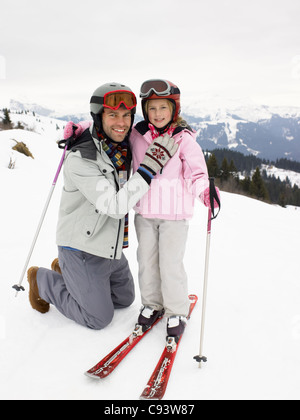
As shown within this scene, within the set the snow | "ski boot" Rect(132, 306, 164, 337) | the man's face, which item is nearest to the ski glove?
the man's face

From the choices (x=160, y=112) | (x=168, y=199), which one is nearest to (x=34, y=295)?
(x=168, y=199)

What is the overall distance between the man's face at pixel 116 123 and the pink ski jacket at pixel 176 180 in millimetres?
148

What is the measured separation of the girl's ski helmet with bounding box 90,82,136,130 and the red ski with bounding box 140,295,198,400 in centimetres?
220

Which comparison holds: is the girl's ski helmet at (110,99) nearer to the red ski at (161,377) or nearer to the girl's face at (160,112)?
the girl's face at (160,112)

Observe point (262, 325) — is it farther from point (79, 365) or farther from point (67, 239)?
point (67, 239)

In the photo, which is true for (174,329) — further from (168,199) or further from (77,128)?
(77,128)

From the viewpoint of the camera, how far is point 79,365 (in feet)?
8.35

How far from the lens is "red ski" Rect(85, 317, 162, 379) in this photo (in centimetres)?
239

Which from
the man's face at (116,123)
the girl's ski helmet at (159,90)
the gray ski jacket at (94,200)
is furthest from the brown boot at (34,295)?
the girl's ski helmet at (159,90)

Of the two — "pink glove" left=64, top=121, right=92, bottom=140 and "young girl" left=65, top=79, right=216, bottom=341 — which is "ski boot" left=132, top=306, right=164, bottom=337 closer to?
"young girl" left=65, top=79, right=216, bottom=341

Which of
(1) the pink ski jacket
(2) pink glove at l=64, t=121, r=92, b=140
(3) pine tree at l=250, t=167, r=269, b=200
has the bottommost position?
(3) pine tree at l=250, t=167, r=269, b=200

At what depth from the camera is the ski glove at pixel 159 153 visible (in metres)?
2.72

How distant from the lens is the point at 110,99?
9.45 ft
